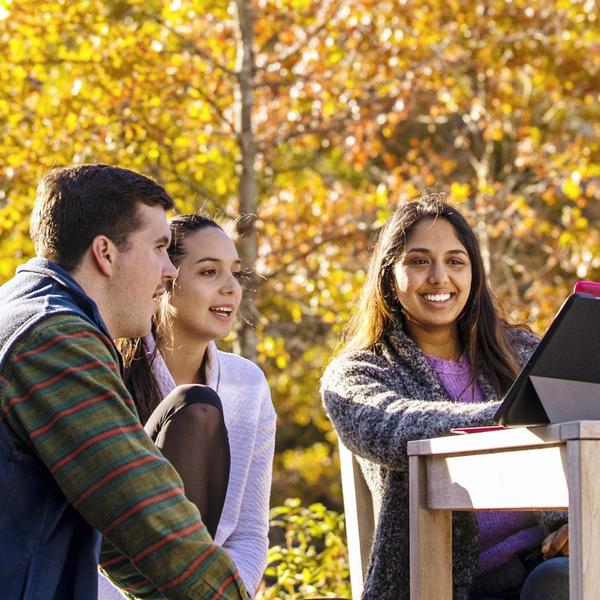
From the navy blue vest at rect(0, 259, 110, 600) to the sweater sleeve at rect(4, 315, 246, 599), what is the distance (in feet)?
0.10

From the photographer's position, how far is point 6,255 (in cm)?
569

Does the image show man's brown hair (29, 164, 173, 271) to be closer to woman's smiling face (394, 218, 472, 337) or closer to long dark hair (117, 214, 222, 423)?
long dark hair (117, 214, 222, 423)

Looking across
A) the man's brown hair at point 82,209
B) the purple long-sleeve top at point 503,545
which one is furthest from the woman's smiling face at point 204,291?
the man's brown hair at point 82,209

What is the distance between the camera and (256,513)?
2912 millimetres

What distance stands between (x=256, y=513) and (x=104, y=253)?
1223 mm

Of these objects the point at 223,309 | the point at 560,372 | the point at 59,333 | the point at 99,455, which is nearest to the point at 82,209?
the point at 59,333

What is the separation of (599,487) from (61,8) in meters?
4.21

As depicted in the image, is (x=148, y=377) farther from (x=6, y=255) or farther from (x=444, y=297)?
(x=6, y=255)

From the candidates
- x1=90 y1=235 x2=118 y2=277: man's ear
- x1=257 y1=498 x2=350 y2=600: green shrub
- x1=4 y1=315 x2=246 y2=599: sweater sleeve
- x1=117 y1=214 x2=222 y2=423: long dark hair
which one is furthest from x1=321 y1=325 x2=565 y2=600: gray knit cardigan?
x1=257 y1=498 x2=350 y2=600: green shrub

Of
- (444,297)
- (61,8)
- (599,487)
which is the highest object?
(61,8)

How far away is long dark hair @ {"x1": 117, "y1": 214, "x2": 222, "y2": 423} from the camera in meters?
2.81

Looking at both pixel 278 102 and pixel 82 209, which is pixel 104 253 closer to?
pixel 82 209

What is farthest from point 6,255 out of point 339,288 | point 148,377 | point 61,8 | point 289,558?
point 148,377

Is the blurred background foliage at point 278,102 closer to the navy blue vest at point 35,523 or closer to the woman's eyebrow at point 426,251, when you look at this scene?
the woman's eyebrow at point 426,251
